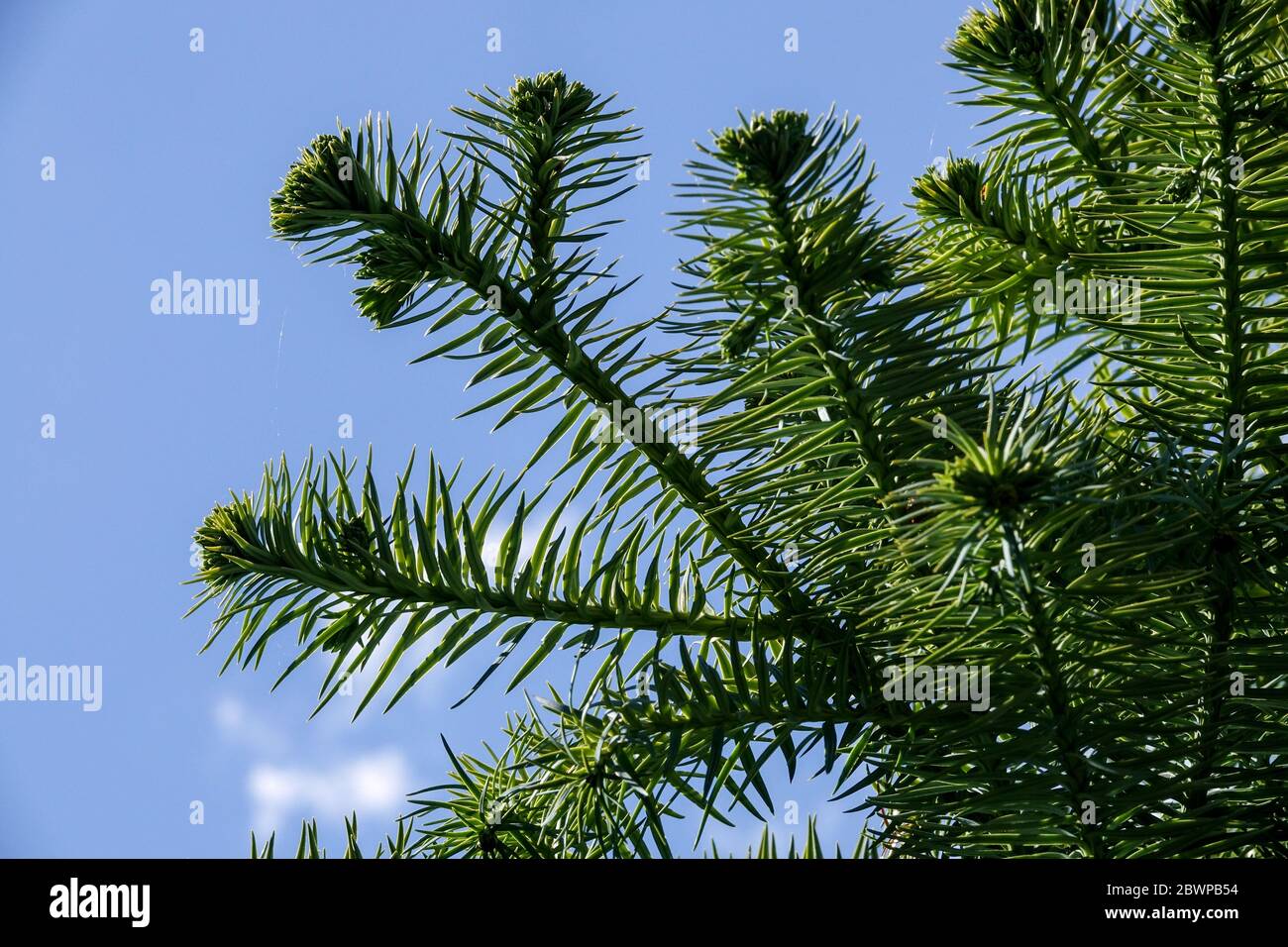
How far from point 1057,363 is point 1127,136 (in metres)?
0.32

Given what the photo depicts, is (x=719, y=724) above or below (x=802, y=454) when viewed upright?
below

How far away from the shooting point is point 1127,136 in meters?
1.60

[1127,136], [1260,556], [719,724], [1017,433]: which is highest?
[1127,136]

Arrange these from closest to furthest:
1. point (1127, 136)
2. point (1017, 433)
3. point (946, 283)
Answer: point (1017, 433) < point (946, 283) < point (1127, 136)

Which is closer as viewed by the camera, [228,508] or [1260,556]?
[1260,556]

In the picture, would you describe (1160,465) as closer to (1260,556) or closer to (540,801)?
(1260,556)

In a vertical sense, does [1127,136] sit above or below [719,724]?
above

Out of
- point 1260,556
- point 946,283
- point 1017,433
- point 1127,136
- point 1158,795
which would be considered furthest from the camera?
point 1127,136

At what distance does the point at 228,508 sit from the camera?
57.3 inches

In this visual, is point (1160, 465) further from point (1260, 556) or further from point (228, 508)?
point (228, 508)
